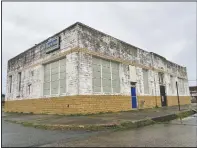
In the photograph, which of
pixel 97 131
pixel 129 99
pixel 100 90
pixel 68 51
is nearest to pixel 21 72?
pixel 68 51

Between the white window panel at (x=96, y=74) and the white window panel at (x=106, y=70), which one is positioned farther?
the white window panel at (x=106, y=70)

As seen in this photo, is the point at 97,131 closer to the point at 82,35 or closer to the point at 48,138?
the point at 48,138

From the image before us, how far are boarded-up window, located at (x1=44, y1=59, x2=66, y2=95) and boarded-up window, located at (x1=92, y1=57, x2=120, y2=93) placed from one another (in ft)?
6.71

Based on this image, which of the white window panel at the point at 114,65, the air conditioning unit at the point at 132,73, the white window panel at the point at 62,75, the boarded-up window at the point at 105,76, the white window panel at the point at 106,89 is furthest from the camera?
the air conditioning unit at the point at 132,73

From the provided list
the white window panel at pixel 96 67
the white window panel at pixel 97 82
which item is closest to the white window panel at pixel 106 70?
the white window panel at pixel 96 67

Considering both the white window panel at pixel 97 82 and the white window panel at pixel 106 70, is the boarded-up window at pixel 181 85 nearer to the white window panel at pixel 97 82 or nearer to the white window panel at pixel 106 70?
the white window panel at pixel 106 70

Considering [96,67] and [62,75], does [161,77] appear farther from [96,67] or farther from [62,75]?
[62,75]

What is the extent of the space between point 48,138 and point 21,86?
509 inches

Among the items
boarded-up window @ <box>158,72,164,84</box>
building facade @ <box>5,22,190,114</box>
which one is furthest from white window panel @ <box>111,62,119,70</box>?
boarded-up window @ <box>158,72,164,84</box>

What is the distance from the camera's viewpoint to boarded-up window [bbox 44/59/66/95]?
41.7 ft

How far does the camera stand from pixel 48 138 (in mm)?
5406

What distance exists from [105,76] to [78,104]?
334 centimetres

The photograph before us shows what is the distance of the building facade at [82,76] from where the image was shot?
11.9 m

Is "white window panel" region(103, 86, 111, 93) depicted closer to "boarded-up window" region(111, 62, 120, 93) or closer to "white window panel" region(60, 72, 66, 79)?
"boarded-up window" region(111, 62, 120, 93)
